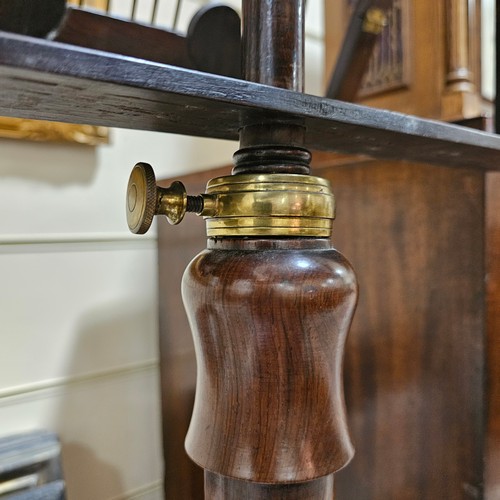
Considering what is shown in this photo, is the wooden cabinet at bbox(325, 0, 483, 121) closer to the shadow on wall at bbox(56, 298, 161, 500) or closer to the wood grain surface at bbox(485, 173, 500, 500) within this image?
the wood grain surface at bbox(485, 173, 500, 500)

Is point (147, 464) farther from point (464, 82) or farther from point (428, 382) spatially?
point (464, 82)

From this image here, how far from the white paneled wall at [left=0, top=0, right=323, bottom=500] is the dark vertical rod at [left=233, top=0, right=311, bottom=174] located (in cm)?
55

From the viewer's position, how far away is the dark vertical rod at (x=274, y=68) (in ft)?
1.13

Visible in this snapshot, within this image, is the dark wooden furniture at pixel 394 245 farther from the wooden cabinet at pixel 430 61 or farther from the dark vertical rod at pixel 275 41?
the wooden cabinet at pixel 430 61

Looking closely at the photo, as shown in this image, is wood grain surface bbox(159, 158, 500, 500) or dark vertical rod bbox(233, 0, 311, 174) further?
wood grain surface bbox(159, 158, 500, 500)

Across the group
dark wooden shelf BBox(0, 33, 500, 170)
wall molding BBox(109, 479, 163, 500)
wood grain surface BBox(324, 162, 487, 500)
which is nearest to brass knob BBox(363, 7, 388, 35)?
wood grain surface BBox(324, 162, 487, 500)

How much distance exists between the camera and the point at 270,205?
33 cm

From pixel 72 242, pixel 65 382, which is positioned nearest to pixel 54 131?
pixel 72 242

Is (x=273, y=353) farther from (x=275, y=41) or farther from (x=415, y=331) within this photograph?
(x=415, y=331)

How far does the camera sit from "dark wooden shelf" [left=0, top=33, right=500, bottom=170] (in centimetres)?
24

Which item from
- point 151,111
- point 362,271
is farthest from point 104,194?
point 151,111

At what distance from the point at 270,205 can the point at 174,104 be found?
0.09 m

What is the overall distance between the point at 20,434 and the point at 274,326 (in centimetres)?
65

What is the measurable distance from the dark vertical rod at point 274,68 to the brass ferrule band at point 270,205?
2cm
